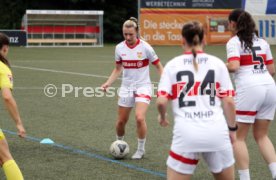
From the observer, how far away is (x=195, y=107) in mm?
A: 5078

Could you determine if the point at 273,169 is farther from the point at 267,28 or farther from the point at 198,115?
the point at 267,28

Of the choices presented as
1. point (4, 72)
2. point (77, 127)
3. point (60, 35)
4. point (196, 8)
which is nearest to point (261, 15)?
point (196, 8)

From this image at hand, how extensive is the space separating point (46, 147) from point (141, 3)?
3326 centimetres

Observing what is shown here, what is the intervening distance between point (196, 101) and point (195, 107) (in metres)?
0.05

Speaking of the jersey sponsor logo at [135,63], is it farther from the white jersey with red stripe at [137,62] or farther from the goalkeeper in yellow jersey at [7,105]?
the goalkeeper in yellow jersey at [7,105]

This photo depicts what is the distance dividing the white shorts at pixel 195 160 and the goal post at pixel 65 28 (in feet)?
122

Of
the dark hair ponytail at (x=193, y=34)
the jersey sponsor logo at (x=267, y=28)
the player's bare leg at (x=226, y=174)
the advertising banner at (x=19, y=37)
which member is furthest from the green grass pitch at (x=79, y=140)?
the jersey sponsor logo at (x=267, y=28)

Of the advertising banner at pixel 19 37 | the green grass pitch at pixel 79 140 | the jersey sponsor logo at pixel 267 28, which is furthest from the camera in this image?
the advertising banner at pixel 19 37

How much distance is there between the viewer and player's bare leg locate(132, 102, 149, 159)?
862 cm

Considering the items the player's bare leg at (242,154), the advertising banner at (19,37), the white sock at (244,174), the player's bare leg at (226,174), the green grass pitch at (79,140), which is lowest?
the advertising banner at (19,37)

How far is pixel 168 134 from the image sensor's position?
1092 cm

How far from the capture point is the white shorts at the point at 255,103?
688 cm

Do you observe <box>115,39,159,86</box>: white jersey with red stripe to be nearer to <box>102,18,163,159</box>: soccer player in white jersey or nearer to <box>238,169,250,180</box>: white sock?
<box>102,18,163,159</box>: soccer player in white jersey

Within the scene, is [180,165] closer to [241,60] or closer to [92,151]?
[241,60]
